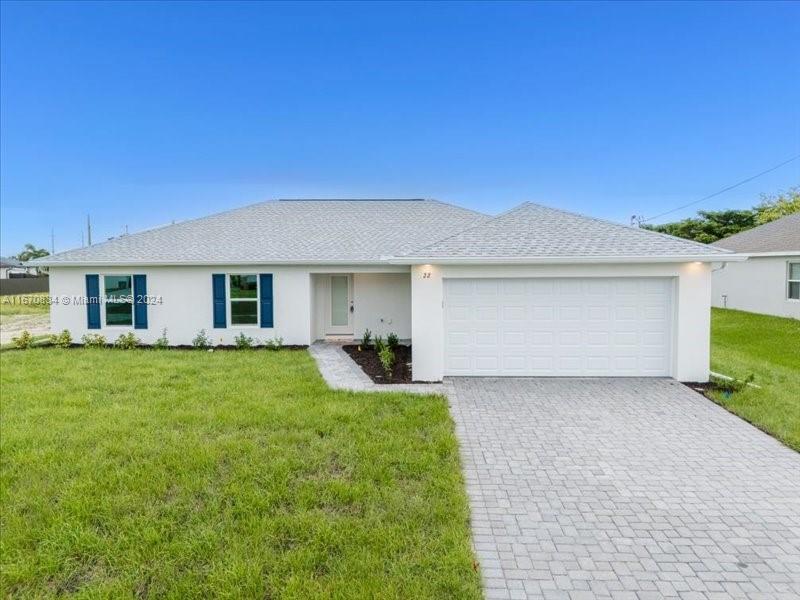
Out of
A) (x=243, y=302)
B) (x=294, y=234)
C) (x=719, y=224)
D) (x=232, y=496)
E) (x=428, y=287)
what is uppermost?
(x=719, y=224)

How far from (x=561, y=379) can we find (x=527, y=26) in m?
12.5

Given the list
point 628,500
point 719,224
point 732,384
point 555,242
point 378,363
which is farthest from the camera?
point 719,224

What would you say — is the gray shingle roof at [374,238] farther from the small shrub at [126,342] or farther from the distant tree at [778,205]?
the distant tree at [778,205]

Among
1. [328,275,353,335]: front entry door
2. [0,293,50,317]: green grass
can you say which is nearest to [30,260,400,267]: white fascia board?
[328,275,353,335]: front entry door

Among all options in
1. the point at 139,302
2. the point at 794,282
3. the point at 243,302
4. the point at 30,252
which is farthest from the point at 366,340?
the point at 30,252

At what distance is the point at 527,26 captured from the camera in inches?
591

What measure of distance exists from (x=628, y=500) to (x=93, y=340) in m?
14.8

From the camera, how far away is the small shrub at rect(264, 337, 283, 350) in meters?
13.0

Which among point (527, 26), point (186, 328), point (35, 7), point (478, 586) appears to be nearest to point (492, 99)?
point (527, 26)

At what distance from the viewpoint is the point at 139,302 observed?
13.5m

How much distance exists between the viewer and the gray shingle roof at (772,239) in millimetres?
Result: 17891

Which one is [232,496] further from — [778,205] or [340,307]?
[778,205]

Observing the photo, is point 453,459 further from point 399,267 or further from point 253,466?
point 399,267

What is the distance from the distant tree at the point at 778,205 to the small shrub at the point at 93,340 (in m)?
44.4
